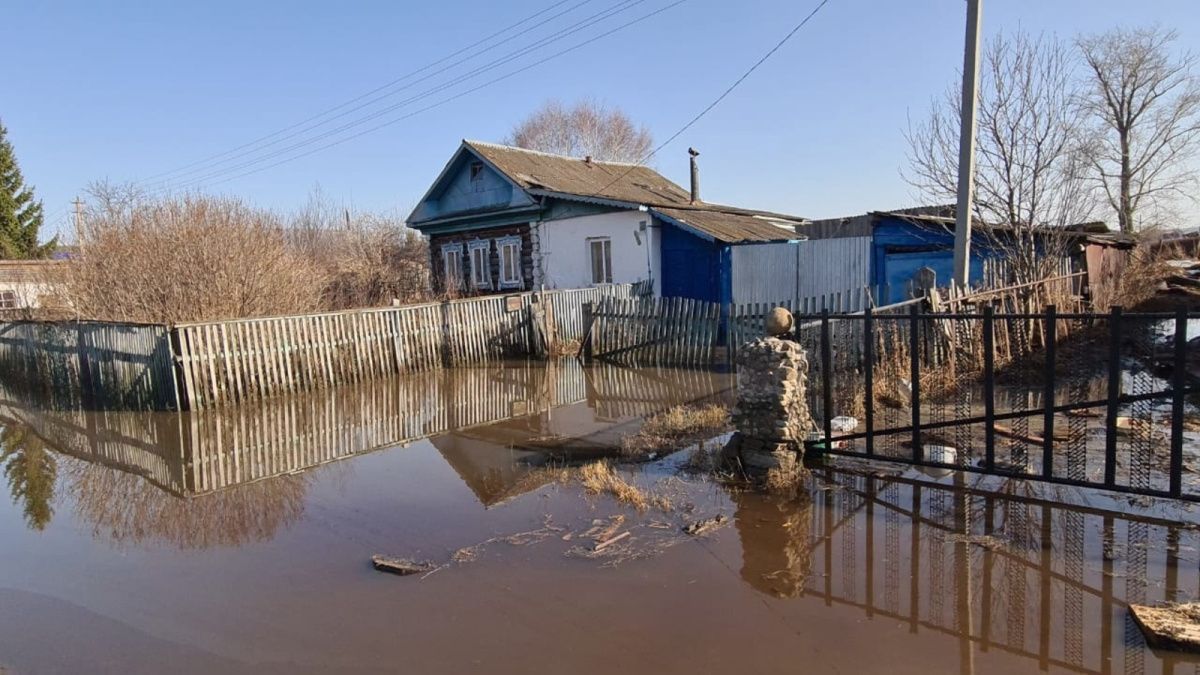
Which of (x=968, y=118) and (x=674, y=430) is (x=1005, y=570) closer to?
(x=674, y=430)

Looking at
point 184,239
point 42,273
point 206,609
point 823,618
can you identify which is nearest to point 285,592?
point 206,609

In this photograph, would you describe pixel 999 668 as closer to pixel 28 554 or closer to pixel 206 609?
pixel 206 609

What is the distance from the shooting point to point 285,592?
4.46 meters

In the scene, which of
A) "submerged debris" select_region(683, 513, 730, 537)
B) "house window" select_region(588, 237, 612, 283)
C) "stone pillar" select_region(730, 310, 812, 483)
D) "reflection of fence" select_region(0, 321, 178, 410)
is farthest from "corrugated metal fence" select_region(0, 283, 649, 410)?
"submerged debris" select_region(683, 513, 730, 537)

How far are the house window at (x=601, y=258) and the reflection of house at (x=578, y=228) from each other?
0.03 metres

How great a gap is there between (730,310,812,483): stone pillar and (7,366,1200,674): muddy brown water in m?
0.37

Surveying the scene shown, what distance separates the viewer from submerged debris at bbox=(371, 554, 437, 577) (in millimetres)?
4662

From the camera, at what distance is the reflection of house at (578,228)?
17.1 meters

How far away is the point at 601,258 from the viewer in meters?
19.0

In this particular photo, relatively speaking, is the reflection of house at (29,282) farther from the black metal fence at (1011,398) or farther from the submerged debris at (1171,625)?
the submerged debris at (1171,625)

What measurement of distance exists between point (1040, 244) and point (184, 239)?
636 inches

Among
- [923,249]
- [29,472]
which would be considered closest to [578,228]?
[923,249]

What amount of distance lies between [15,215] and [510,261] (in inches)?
1094

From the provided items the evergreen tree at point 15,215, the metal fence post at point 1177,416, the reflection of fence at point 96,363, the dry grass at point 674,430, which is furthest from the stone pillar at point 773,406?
the evergreen tree at point 15,215
